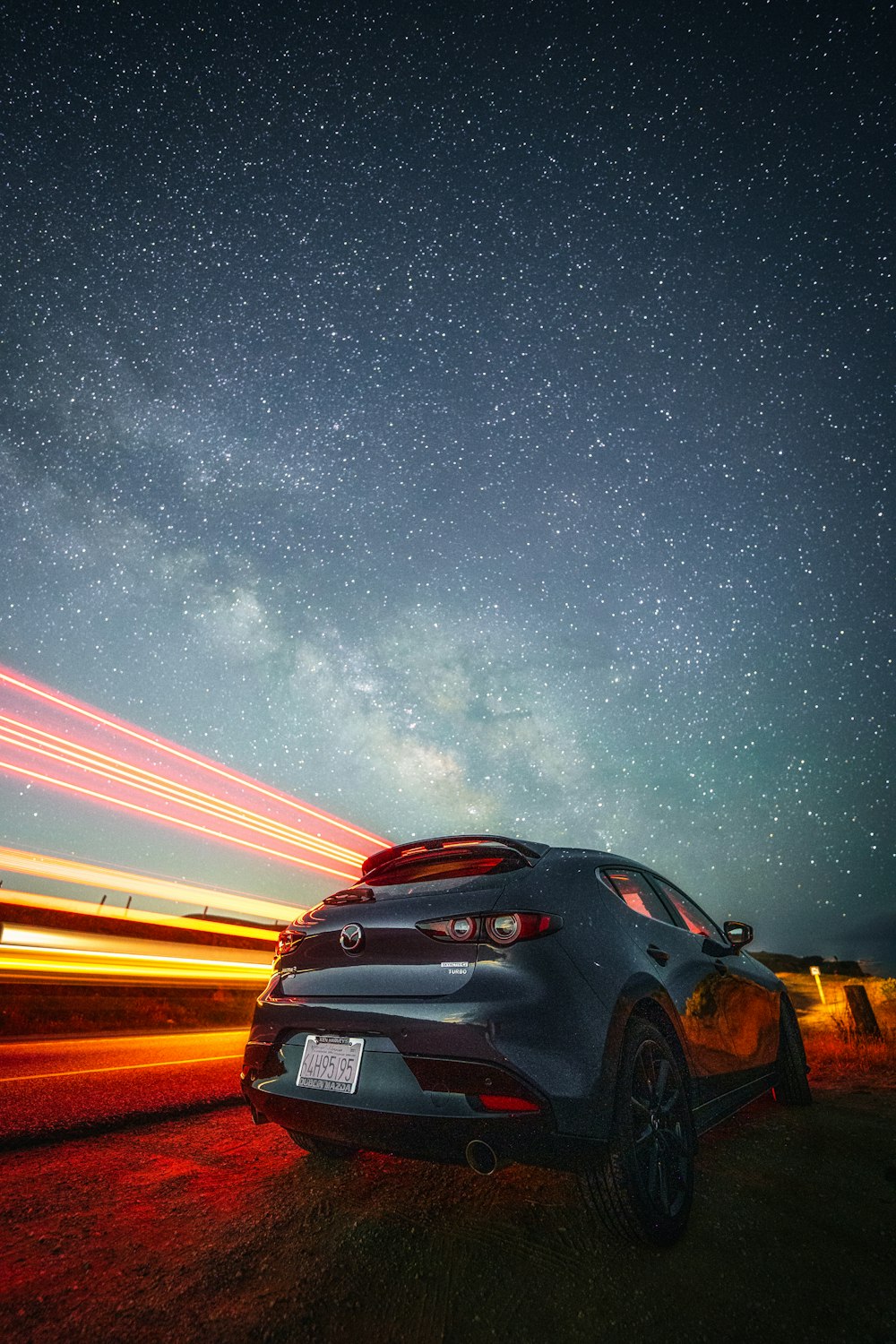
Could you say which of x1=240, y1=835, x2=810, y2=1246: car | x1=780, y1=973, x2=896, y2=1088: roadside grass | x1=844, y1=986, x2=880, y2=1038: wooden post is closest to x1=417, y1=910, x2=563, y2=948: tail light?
x1=240, y1=835, x2=810, y2=1246: car

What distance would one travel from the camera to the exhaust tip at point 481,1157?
6.81 ft

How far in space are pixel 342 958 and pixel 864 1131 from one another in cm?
390

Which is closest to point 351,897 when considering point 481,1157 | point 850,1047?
point 481,1157

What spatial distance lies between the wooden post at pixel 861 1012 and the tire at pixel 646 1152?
263 inches

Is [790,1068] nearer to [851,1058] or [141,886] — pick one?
[851,1058]

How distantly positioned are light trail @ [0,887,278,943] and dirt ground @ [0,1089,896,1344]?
27.8ft

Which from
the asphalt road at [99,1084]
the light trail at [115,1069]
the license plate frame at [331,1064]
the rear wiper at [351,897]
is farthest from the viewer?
the light trail at [115,1069]

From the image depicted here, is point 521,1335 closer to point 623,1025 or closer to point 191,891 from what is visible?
point 623,1025

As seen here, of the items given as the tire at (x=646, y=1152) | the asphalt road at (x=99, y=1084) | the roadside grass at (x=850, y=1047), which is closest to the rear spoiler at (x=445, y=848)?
the tire at (x=646, y=1152)

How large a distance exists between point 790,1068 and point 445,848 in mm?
3733

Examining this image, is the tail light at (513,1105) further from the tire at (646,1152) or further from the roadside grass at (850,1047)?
the roadside grass at (850,1047)

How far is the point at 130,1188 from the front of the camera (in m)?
2.68

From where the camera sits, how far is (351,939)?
266cm

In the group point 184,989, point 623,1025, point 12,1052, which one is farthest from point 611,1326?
point 184,989
